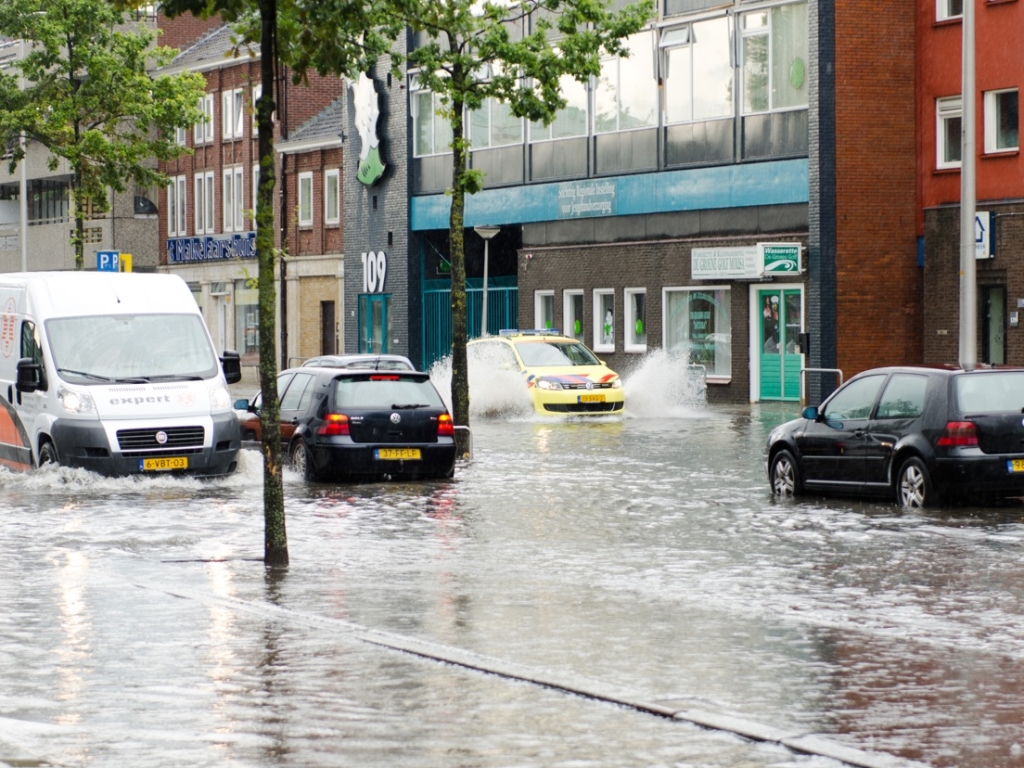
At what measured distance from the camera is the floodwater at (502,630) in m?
7.77

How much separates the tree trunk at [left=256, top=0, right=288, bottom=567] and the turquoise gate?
1508 inches

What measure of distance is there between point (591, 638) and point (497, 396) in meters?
27.2

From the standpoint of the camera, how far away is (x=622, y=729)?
7918 mm

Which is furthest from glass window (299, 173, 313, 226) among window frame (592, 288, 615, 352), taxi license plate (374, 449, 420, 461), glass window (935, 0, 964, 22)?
taxi license plate (374, 449, 420, 461)

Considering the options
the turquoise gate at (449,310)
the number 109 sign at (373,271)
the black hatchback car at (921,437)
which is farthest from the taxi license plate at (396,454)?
the number 109 sign at (373,271)

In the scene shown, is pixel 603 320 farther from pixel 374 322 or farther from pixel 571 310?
Result: pixel 374 322

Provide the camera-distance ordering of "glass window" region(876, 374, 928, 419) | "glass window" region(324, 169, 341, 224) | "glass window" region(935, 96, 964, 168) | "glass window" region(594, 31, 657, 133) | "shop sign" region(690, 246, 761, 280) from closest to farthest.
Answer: "glass window" region(876, 374, 928, 419) < "glass window" region(935, 96, 964, 168) < "shop sign" region(690, 246, 761, 280) < "glass window" region(594, 31, 657, 133) < "glass window" region(324, 169, 341, 224)

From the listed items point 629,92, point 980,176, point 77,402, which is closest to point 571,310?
point 629,92

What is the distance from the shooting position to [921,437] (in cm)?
1805

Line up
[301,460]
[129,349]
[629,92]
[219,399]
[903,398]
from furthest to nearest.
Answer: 1. [629,92]
2. [301,460]
3. [129,349]
4. [219,399]
5. [903,398]

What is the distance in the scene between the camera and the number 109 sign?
5584 cm

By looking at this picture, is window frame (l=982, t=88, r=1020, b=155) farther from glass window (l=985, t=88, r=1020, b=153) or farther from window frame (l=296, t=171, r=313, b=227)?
window frame (l=296, t=171, r=313, b=227)

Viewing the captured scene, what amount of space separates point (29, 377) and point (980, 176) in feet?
75.7

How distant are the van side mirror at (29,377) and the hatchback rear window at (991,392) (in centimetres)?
994
